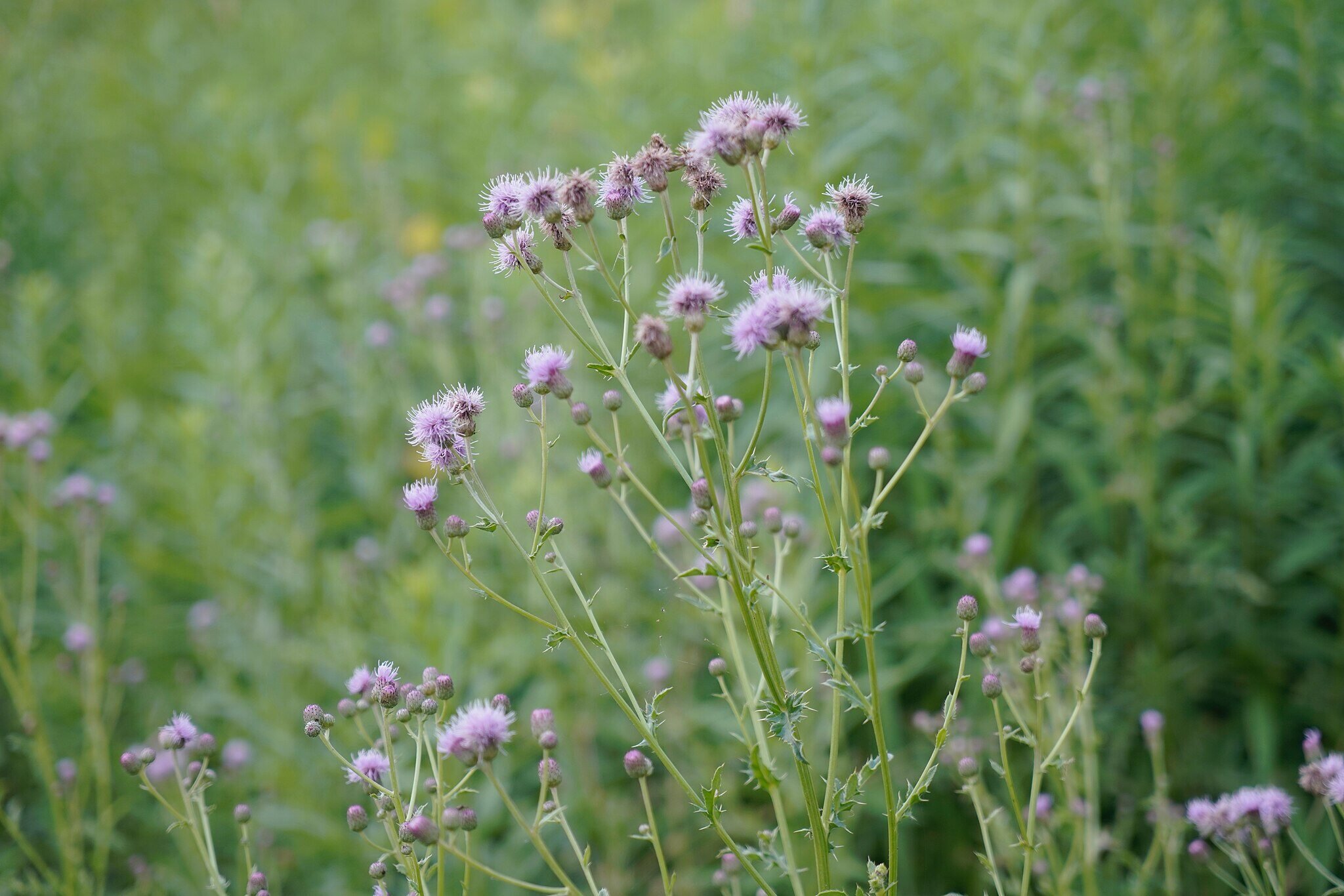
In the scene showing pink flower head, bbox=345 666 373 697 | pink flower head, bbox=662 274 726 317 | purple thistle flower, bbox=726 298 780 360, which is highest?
pink flower head, bbox=662 274 726 317

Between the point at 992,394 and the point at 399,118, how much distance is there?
388 cm

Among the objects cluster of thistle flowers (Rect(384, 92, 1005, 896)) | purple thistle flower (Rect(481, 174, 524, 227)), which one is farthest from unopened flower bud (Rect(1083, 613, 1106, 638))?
purple thistle flower (Rect(481, 174, 524, 227))

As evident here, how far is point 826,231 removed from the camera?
1.40 meters

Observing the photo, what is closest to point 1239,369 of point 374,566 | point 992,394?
point 992,394

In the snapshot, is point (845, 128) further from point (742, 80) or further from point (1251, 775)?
point (1251, 775)

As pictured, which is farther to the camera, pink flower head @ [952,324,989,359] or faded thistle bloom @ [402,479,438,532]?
faded thistle bloom @ [402,479,438,532]

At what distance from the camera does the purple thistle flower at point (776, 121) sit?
1324 mm

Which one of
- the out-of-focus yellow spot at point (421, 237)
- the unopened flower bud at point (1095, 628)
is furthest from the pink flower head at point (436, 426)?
the out-of-focus yellow spot at point (421, 237)

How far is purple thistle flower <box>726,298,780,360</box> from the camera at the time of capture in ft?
3.94

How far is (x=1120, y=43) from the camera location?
4031mm

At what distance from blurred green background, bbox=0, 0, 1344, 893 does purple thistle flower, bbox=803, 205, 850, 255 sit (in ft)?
4.57

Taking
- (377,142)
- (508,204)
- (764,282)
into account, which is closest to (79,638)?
(508,204)

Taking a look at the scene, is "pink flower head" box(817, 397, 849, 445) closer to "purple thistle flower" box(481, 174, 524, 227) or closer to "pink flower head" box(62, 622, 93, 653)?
"purple thistle flower" box(481, 174, 524, 227)

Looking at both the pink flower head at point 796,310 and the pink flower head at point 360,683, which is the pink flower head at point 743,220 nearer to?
the pink flower head at point 796,310
